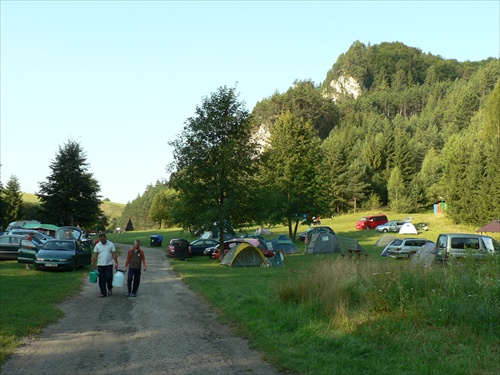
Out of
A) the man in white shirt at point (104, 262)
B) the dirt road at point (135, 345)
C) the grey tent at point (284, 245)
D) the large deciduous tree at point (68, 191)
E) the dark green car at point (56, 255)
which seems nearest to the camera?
the dirt road at point (135, 345)

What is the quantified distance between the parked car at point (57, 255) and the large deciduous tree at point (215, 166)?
8183mm

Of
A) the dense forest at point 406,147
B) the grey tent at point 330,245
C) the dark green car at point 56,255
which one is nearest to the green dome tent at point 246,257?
the dense forest at point 406,147

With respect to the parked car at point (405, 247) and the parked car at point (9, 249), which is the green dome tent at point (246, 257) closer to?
the parked car at point (405, 247)

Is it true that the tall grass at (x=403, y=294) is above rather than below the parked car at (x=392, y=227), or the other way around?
below

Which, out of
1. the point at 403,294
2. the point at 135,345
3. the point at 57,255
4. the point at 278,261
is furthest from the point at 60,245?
the point at 403,294

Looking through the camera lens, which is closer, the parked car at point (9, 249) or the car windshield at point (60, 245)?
the car windshield at point (60, 245)

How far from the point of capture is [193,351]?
306 inches

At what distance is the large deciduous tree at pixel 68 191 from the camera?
44.6 meters

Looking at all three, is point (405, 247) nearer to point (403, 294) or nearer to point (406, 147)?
point (403, 294)

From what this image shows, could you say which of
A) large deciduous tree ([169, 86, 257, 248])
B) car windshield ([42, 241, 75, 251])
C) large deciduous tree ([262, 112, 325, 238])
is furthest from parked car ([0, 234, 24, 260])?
large deciduous tree ([262, 112, 325, 238])

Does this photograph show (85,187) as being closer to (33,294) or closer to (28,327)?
(33,294)

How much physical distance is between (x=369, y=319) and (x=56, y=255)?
16.1m

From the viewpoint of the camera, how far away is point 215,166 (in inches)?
1179

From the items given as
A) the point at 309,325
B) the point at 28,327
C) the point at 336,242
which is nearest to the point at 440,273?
the point at 309,325
